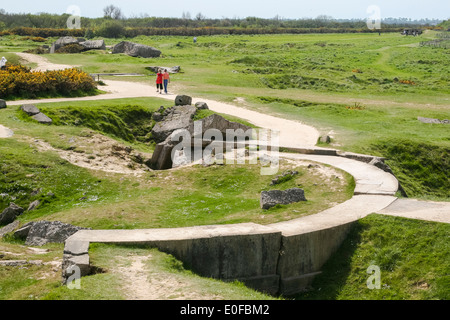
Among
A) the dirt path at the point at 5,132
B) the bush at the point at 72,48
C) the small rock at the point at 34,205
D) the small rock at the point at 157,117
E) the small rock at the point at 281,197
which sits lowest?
the small rock at the point at 34,205

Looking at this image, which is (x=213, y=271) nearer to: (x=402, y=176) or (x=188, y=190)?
(x=188, y=190)

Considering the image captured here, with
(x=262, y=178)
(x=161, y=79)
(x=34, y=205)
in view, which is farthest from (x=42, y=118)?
(x=161, y=79)

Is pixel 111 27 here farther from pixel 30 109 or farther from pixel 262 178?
pixel 262 178

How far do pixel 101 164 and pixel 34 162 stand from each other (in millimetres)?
2422

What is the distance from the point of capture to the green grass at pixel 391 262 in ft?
43.1

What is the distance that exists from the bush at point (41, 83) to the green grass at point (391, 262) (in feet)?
74.1

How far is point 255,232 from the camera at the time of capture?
543 inches

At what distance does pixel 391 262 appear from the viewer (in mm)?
14094

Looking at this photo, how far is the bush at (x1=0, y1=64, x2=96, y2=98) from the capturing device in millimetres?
32062

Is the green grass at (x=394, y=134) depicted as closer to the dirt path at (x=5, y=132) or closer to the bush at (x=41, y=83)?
the bush at (x=41, y=83)

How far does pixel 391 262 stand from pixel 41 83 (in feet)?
79.3

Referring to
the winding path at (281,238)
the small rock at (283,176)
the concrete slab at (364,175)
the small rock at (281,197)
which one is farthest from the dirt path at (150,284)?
the small rock at (283,176)

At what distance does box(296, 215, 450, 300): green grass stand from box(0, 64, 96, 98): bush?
74.1 ft

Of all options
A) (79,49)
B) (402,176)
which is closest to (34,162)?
(402,176)
